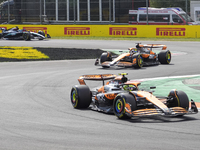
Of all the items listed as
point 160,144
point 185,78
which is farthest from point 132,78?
point 160,144

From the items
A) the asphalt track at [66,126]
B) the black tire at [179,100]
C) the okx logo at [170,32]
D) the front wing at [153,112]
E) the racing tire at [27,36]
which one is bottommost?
the asphalt track at [66,126]

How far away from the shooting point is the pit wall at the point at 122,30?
35.6 m

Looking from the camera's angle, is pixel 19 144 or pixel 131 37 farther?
pixel 131 37

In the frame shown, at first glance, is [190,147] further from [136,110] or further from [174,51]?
[174,51]

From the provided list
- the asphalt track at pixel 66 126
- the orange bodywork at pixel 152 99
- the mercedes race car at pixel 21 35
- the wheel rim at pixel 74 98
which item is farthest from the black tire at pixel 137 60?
the mercedes race car at pixel 21 35

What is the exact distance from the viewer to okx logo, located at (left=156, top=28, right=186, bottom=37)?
35.7m

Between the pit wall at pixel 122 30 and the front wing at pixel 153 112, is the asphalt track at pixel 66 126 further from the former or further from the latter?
the pit wall at pixel 122 30

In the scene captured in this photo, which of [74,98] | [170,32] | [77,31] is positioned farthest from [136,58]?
[77,31]

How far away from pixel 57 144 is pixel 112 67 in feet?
43.0

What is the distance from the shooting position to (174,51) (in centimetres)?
2748

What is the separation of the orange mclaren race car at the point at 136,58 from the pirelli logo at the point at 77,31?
718 inches

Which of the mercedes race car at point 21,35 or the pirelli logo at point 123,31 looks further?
the pirelli logo at point 123,31

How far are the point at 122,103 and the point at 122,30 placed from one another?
29365mm

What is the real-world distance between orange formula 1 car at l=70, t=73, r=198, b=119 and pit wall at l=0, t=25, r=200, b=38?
1029 inches
